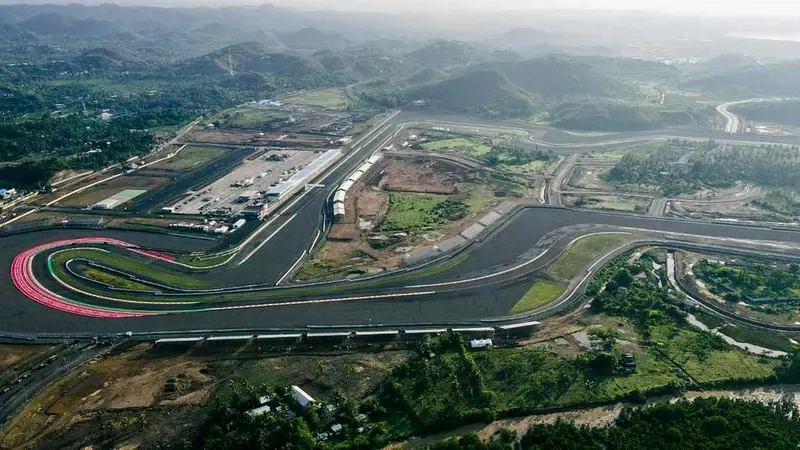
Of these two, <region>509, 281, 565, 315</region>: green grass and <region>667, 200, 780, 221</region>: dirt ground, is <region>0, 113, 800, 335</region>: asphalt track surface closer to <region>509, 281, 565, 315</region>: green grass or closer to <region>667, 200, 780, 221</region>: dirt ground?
<region>509, 281, 565, 315</region>: green grass

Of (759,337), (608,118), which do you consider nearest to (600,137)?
(608,118)

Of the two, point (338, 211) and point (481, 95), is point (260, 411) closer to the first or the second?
point (338, 211)

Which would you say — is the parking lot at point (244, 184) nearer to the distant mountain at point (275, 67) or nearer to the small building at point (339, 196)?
the small building at point (339, 196)

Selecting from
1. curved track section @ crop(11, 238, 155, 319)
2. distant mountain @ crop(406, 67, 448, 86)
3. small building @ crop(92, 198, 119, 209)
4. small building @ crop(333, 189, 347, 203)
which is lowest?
curved track section @ crop(11, 238, 155, 319)

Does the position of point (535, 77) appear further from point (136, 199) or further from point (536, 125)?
point (136, 199)

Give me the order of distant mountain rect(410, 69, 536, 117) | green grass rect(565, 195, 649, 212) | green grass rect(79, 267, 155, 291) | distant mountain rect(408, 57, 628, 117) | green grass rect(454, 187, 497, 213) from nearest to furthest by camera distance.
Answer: green grass rect(79, 267, 155, 291) < green grass rect(565, 195, 649, 212) < green grass rect(454, 187, 497, 213) < distant mountain rect(410, 69, 536, 117) < distant mountain rect(408, 57, 628, 117)

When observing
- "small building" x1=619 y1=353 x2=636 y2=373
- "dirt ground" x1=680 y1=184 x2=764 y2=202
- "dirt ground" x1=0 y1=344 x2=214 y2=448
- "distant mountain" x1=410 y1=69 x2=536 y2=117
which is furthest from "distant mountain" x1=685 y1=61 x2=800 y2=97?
"dirt ground" x1=0 y1=344 x2=214 y2=448
